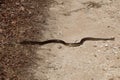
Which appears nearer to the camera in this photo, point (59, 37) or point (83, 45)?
point (83, 45)

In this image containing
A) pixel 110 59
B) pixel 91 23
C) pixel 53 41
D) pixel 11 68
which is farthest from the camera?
pixel 91 23

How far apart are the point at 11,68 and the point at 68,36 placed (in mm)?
2062

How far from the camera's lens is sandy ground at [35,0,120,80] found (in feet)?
23.3

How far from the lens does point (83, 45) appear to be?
324 inches

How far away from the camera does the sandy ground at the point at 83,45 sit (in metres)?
7.11

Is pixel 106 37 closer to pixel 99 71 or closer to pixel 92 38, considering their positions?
pixel 92 38

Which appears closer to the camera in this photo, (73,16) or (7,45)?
(7,45)

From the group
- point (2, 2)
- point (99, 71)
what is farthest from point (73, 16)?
point (99, 71)

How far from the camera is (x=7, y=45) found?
7961 mm

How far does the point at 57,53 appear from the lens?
784 centimetres

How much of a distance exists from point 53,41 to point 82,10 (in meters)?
2.25

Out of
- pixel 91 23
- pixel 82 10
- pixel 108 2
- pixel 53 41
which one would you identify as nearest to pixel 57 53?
pixel 53 41

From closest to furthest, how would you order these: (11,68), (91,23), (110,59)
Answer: (11,68) → (110,59) → (91,23)

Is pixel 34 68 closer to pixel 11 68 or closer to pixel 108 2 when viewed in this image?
pixel 11 68
